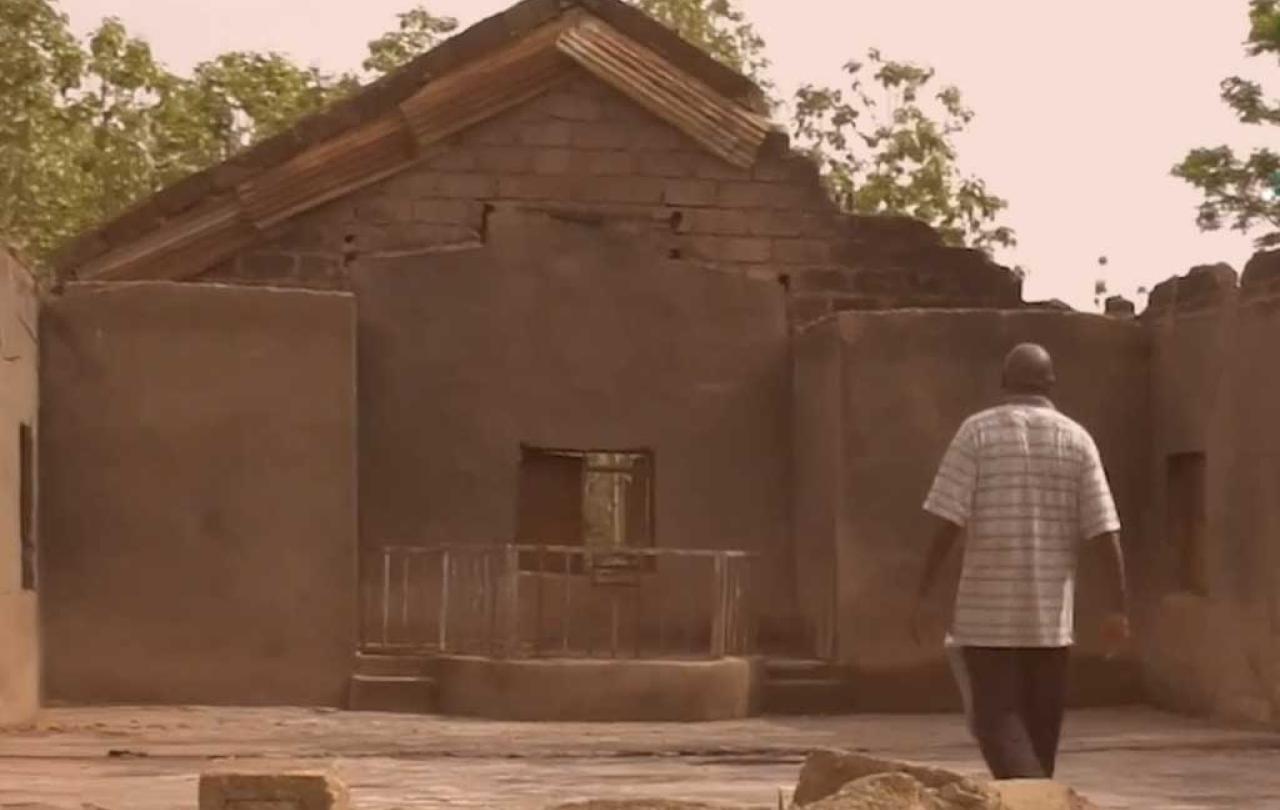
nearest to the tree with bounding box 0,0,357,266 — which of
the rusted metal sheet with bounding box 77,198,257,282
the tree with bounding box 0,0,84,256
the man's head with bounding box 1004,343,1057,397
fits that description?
the tree with bounding box 0,0,84,256

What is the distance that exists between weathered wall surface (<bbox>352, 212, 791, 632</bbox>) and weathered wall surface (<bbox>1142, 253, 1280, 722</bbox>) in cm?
254

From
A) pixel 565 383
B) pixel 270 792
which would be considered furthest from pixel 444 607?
pixel 270 792

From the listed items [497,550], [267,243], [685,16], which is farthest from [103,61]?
[497,550]

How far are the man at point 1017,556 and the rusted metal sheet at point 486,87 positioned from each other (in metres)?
9.01

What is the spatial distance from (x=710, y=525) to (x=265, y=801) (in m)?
9.15

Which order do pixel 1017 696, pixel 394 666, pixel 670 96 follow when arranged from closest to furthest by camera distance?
pixel 1017 696, pixel 394 666, pixel 670 96

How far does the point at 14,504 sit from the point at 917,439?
521 centimetres

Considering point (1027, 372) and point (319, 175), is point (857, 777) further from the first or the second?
point (319, 175)

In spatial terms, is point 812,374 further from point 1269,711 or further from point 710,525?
point 1269,711

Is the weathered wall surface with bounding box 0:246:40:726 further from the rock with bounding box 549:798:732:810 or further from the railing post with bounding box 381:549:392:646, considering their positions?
the rock with bounding box 549:798:732:810

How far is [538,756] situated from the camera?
11180mm

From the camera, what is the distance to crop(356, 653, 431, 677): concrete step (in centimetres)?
1457

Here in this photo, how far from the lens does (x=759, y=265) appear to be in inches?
664

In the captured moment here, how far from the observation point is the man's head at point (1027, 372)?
8.33 m
